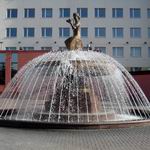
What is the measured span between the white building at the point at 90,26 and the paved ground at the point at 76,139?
46.0 m

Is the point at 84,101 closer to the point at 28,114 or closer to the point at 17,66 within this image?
the point at 28,114

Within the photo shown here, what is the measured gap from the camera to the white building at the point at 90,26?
58000 millimetres

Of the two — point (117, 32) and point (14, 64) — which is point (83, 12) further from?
point (14, 64)

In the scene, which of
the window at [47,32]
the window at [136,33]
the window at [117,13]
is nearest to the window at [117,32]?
the window at [136,33]

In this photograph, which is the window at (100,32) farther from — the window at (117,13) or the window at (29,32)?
the window at (29,32)

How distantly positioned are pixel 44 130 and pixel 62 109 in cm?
276

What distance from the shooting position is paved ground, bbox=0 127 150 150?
970cm

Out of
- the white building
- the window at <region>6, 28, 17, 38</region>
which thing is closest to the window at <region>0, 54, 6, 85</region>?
the white building

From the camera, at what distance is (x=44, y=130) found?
1215cm

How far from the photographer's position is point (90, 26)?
5831 cm

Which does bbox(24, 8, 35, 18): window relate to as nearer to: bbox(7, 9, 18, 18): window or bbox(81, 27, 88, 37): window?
bbox(7, 9, 18, 18): window

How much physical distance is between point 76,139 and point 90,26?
1907 inches

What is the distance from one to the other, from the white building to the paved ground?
4601cm

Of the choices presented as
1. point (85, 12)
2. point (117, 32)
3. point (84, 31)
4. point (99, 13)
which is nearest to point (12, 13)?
point (85, 12)
